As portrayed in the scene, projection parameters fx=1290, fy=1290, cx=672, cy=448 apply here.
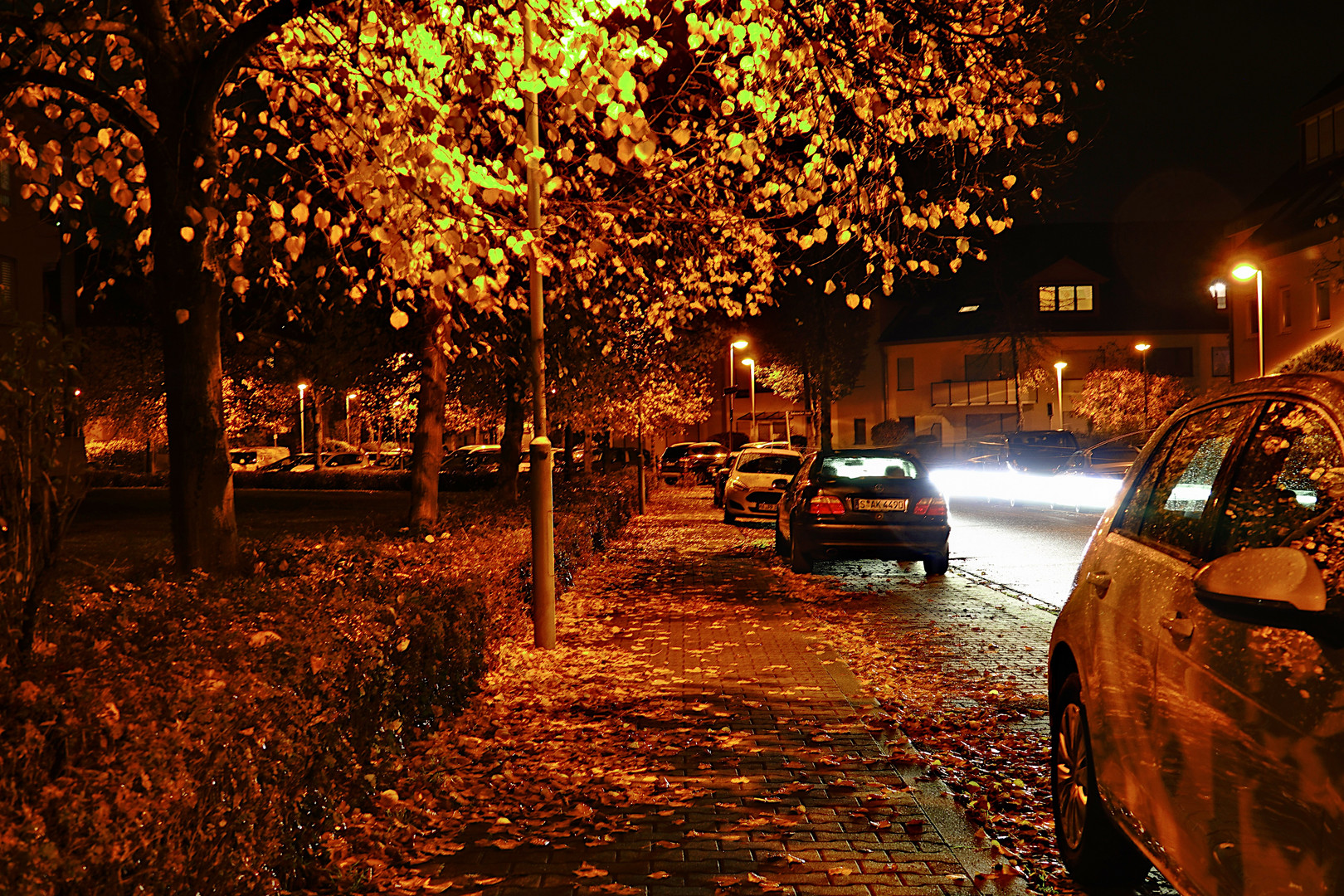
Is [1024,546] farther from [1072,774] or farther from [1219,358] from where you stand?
[1219,358]

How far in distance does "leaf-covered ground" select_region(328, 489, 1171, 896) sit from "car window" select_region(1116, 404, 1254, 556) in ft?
4.73

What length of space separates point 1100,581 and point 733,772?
253 centimetres

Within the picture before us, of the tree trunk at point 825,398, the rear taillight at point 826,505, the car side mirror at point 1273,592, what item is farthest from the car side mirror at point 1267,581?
→ the tree trunk at point 825,398

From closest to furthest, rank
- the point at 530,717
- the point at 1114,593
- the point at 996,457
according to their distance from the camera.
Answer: the point at 1114,593
the point at 530,717
the point at 996,457

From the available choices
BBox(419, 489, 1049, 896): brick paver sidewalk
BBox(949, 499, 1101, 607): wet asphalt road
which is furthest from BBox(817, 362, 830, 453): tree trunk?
BBox(419, 489, 1049, 896): brick paver sidewalk

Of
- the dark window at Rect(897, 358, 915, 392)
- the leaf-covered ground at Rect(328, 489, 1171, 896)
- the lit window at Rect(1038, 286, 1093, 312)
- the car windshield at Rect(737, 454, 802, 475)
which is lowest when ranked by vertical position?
the leaf-covered ground at Rect(328, 489, 1171, 896)

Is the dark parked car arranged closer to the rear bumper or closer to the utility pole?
the rear bumper

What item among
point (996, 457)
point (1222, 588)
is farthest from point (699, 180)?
point (996, 457)

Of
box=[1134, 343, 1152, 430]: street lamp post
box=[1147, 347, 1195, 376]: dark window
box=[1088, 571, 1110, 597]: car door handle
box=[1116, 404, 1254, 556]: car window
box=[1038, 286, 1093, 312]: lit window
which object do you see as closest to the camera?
box=[1116, 404, 1254, 556]: car window

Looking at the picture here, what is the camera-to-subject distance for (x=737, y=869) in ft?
16.4

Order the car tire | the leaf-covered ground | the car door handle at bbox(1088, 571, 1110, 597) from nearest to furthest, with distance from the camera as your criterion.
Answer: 1. the car door handle at bbox(1088, 571, 1110, 597)
2. the leaf-covered ground
3. the car tire

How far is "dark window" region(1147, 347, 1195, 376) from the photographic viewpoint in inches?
2665

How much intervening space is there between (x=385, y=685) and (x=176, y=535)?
3.23 m

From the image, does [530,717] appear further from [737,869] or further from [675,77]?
[675,77]
